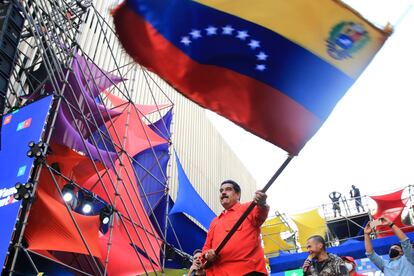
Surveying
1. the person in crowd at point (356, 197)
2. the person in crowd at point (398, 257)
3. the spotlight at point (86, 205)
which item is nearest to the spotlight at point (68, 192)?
the spotlight at point (86, 205)

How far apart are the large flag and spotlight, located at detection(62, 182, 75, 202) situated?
447cm

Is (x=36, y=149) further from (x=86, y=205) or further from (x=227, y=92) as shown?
(x=227, y=92)

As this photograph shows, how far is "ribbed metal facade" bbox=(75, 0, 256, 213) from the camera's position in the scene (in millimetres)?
9906

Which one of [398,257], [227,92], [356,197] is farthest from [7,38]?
[356,197]

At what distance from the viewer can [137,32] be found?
2.55 meters

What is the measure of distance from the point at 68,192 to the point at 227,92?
472cm

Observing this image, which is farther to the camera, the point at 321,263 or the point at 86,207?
the point at 86,207

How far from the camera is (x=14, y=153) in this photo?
5.44 metres

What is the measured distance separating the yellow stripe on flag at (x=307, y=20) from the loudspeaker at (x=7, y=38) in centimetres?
256

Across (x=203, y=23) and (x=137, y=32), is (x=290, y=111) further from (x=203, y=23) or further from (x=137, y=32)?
(x=137, y=32)

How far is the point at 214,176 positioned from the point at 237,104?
43.7ft

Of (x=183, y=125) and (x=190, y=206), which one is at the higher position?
(x=183, y=125)

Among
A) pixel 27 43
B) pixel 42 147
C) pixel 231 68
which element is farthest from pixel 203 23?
pixel 27 43

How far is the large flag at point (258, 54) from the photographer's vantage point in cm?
252
